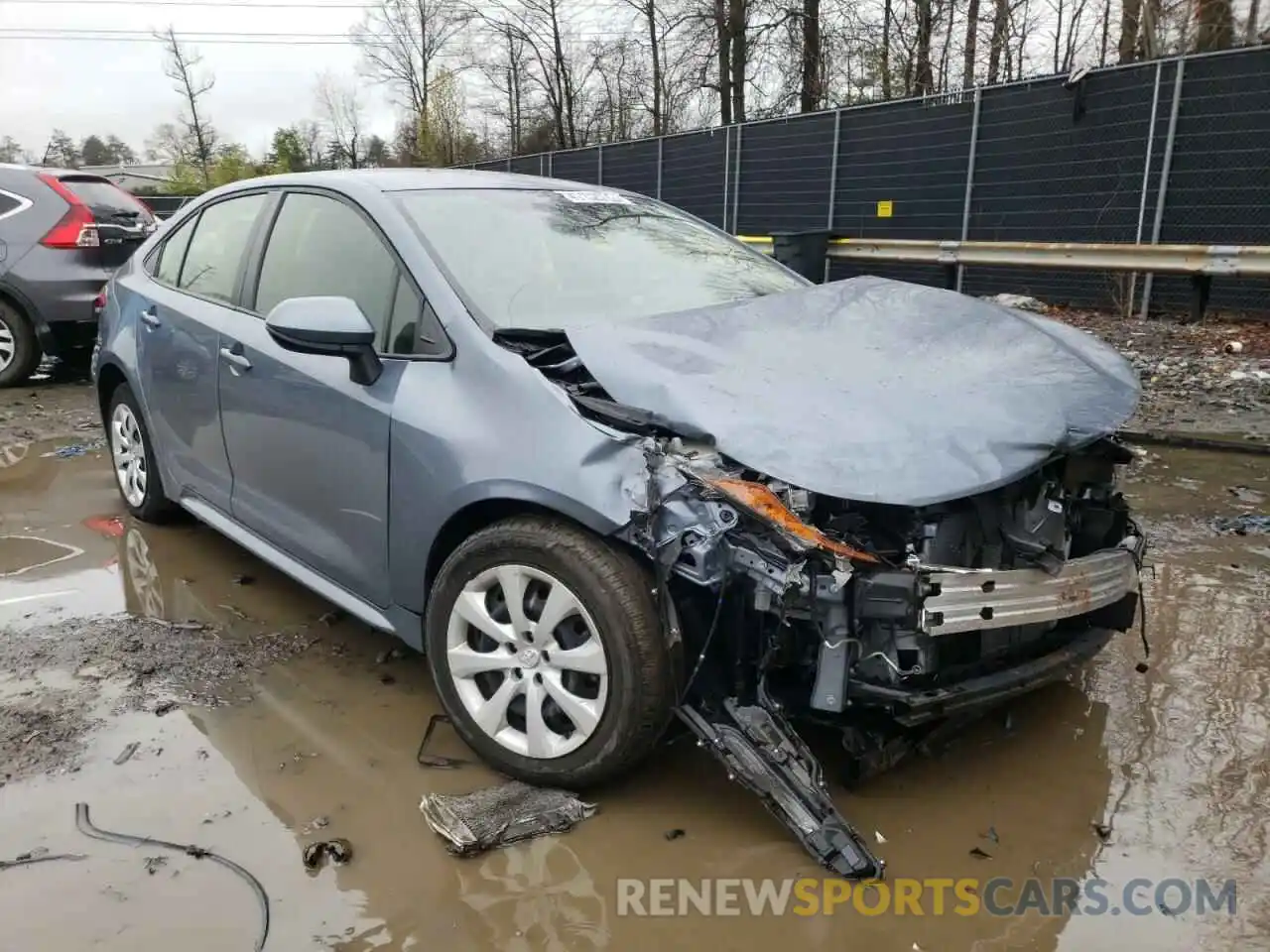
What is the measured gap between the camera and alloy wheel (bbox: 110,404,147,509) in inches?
188

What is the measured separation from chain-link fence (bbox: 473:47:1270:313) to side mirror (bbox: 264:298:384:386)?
30.3 feet

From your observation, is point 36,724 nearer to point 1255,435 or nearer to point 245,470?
point 245,470

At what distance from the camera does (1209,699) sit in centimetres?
316

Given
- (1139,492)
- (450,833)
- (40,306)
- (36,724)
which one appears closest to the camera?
(450,833)

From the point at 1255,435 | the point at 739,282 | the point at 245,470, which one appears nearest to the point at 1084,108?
the point at 1255,435

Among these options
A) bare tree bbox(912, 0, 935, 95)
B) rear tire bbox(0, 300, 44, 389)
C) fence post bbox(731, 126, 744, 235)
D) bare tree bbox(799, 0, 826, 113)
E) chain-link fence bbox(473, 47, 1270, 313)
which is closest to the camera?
rear tire bbox(0, 300, 44, 389)

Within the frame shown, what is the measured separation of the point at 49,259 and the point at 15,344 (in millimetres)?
813

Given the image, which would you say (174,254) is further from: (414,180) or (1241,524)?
(1241,524)

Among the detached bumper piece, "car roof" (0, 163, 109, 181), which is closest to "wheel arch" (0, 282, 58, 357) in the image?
"car roof" (0, 163, 109, 181)

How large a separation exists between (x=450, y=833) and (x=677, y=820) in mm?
587

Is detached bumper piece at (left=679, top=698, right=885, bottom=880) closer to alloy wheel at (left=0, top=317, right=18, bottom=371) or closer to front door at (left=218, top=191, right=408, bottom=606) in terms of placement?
front door at (left=218, top=191, right=408, bottom=606)

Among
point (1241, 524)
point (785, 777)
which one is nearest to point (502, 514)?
point (785, 777)

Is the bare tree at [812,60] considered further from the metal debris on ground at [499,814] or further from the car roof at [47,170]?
the metal debris on ground at [499,814]

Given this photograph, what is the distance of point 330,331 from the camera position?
9.41 ft
